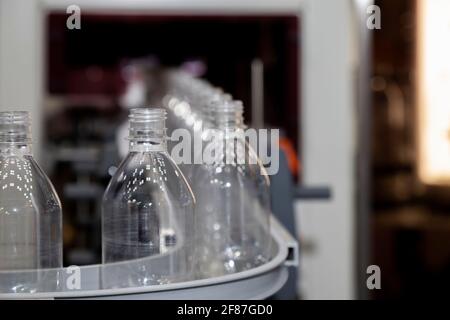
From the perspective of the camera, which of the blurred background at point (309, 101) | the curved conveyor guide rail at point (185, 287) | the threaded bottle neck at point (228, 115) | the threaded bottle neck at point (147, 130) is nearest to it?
the curved conveyor guide rail at point (185, 287)

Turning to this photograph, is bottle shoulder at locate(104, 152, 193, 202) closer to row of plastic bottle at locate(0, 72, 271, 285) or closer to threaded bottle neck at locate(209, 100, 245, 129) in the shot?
row of plastic bottle at locate(0, 72, 271, 285)

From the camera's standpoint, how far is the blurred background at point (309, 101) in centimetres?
288

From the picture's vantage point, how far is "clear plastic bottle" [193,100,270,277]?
1085mm

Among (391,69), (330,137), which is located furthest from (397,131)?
(330,137)

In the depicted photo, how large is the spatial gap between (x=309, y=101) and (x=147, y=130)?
208 cm

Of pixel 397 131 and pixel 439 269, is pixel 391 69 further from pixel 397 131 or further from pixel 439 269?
pixel 439 269

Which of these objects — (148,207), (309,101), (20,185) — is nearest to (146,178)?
(148,207)

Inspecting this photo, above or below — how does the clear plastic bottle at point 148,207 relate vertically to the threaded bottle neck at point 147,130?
below

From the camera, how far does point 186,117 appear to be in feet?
5.66

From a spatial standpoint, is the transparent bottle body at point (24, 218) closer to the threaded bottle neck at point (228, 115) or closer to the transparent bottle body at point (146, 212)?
the transparent bottle body at point (146, 212)

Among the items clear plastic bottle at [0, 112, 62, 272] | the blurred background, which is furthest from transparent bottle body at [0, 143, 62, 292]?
the blurred background

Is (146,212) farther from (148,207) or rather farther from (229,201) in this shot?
(229,201)

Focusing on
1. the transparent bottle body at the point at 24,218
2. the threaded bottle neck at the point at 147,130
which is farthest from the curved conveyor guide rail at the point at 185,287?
the threaded bottle neck at the point at 147,130

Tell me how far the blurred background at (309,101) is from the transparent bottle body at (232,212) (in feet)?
2.80
